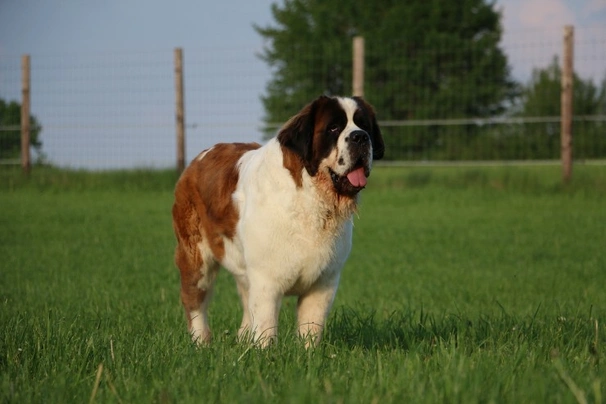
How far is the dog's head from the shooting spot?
4.84 meters

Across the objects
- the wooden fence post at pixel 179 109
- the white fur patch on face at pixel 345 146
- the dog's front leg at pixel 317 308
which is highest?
the wooden fence post at pixel 179 109

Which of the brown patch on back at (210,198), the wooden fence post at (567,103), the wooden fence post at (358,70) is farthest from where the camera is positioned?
the wooden fence post at (358,70)

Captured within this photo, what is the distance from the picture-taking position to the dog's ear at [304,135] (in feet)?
16.2

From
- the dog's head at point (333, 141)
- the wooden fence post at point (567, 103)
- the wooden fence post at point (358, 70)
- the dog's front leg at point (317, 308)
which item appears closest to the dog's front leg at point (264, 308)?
the dog's front leg at point (317, 308)

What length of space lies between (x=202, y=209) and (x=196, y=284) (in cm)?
52

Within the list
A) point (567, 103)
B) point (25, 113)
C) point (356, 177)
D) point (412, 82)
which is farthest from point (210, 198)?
point (412, 82)

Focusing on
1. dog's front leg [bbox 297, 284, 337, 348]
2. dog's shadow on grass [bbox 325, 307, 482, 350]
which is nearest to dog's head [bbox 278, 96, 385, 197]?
dog's front leg [bbox 297, 284, 337, 348]

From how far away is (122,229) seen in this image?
531 inches

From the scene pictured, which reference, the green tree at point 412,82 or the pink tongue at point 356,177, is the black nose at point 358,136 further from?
the green tree at point 412,82

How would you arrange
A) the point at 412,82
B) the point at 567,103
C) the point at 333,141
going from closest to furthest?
the point at 333,141
the point at 567,103
the point at 412,82

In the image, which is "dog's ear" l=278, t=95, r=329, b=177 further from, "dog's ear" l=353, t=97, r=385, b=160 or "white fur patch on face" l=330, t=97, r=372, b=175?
"dog's ear" l=353, t=97, r=385, b=160

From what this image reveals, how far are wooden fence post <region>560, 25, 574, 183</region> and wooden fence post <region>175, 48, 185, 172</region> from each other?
8085mm

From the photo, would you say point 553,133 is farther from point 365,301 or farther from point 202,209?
point 202,209

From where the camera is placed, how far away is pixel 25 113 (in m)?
22.0
